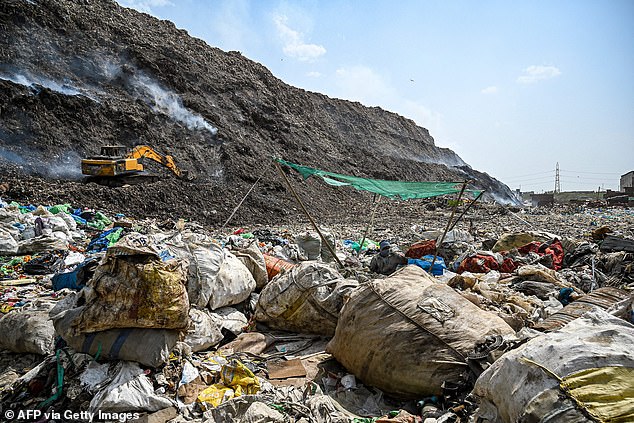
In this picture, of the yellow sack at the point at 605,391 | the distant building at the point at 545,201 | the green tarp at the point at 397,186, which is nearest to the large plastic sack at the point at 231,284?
the green tarp at the point at 397,186

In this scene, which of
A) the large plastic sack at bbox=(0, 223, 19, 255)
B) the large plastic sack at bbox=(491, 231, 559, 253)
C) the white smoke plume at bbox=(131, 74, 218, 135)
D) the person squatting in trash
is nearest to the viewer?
the person squatting in trash

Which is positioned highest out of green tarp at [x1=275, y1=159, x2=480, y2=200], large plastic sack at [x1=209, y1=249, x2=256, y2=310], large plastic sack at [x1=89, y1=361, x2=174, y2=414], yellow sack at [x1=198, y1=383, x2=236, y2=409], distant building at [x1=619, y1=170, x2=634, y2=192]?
distant building at [x1=619, y1=170, x2=634, y2=192]

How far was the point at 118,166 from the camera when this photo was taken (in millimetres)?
12133

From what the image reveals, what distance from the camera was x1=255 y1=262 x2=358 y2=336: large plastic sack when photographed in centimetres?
330

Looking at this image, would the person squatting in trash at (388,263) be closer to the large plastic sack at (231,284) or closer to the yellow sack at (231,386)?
the large plastic sack at (231,284)

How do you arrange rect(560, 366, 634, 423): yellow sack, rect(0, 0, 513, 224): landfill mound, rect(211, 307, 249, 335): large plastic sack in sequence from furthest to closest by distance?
rect(0, 0, 513, 224): landfill mound
rect(211, 307, 249, 335): large plastic sack
rect(560, 366, 634, 423): yellow sack

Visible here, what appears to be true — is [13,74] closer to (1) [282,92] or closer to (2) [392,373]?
(1) [282,92]

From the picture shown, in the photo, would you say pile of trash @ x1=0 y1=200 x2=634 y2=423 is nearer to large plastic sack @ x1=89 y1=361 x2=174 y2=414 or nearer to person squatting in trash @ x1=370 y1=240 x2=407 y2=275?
large plastic sack @ x1=89 y1=361 x2=174 y2=414

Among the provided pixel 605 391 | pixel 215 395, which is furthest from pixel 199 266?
pixel 605 391

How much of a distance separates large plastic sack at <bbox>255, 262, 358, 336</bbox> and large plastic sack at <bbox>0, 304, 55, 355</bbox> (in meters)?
1.59

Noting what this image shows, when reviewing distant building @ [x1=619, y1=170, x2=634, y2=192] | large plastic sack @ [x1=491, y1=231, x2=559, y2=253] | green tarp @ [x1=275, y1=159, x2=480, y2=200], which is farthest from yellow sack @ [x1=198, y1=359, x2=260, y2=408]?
distant building @ [x1=619, y1=170, x2=634, y2=192]

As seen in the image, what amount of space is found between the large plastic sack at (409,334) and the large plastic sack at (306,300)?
46 cm

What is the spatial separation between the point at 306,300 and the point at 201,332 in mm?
902

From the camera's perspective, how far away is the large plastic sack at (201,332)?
112 inches
